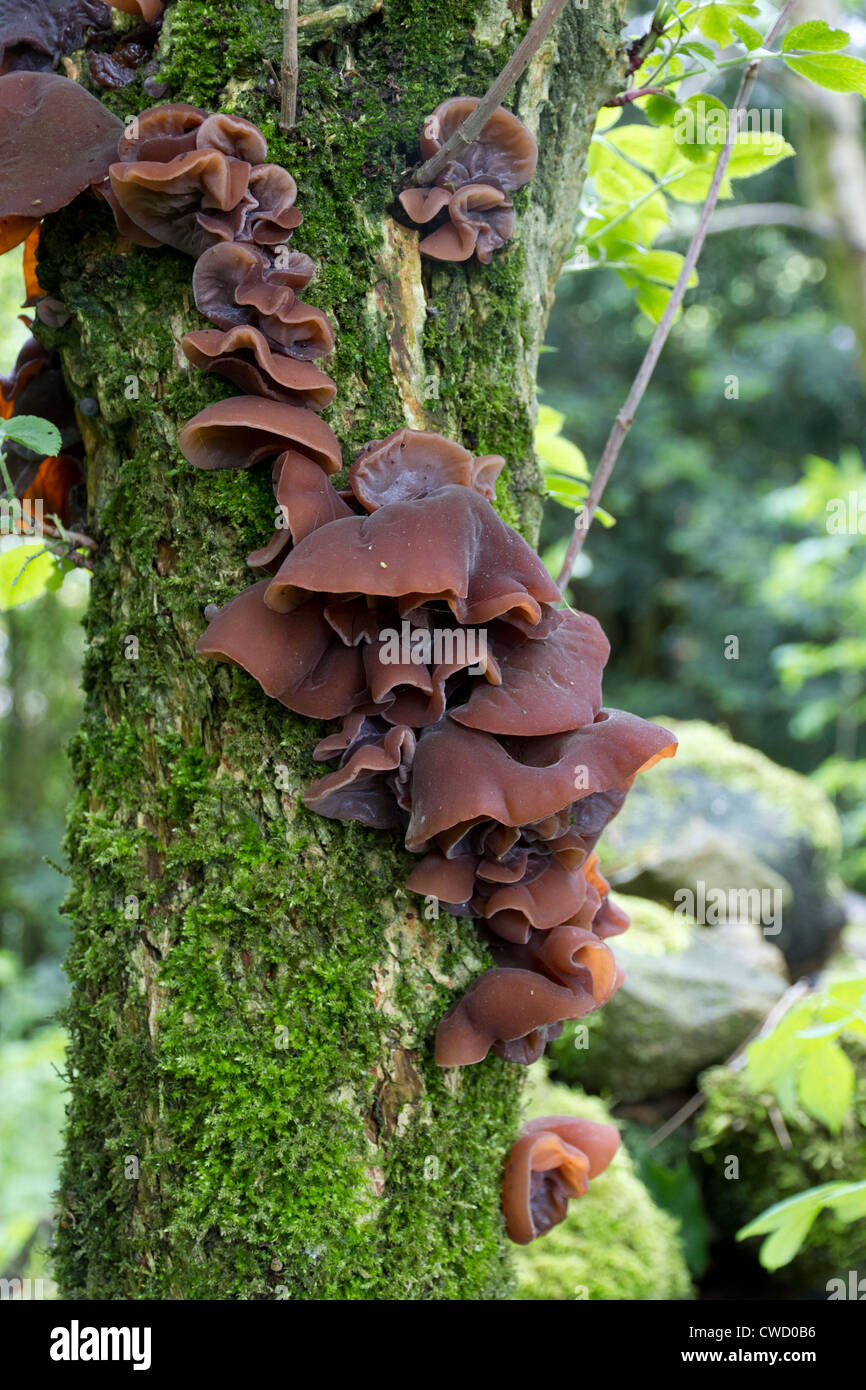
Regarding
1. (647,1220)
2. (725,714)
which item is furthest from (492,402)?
(725,714)

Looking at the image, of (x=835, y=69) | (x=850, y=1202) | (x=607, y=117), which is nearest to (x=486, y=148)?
(x=835, y=69)

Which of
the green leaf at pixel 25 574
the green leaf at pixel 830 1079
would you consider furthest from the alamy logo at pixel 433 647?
the green leaf at pixel 830 1079

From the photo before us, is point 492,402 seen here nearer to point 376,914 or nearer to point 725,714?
point 376,914

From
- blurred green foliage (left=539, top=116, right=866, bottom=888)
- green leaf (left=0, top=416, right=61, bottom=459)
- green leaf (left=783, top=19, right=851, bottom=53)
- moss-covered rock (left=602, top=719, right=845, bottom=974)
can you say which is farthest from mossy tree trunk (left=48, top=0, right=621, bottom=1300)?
blurred green foliage (left=539, top=116, right=866, bottom=888)

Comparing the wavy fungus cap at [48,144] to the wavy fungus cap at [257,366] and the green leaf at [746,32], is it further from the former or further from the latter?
the green leaf at [746,32]
